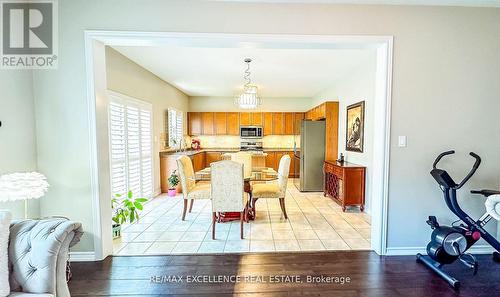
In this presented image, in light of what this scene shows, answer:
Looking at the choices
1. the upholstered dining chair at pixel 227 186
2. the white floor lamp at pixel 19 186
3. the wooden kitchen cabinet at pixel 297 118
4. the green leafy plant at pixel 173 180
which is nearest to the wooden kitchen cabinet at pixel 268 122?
the wooden kitchen cabinet at pixel 297 118

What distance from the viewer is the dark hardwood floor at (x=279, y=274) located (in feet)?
6.45

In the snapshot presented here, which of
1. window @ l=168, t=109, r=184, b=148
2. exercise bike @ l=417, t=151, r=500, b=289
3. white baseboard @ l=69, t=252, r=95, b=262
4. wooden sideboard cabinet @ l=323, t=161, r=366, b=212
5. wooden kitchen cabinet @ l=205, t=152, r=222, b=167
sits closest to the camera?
exercise bike @ l=417, t=151, r=500, b=289

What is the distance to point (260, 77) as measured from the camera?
5.08 meters

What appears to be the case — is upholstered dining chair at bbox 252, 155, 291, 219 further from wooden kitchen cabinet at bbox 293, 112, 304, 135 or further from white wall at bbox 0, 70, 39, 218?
wooden kitchen cabinet at bbox 293, 112, 304, 135

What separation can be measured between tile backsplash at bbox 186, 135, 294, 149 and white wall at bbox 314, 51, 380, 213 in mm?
2839

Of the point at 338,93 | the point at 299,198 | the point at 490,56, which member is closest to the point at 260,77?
the point at 338,93

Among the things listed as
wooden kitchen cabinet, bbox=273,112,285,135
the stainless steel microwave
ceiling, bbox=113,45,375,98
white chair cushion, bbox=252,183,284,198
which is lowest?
white chair cushion, bbox=252,183,284,198

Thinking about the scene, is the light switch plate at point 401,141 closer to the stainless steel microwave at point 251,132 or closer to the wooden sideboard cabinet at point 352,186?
the wooden sideboard cabinet at point 352,186

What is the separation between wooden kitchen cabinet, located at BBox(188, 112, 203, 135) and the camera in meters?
7.54

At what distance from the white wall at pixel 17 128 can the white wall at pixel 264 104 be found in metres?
5.46

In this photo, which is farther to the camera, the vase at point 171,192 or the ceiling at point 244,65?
the vase at point 171,192

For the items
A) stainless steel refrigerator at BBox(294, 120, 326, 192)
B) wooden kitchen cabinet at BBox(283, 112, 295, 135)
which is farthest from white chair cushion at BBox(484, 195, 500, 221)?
wooden kitchen cabinet at BBox(283, 112, 295, 135)

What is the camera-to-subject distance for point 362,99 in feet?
13.5

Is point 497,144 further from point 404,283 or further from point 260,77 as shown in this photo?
point 260,77
